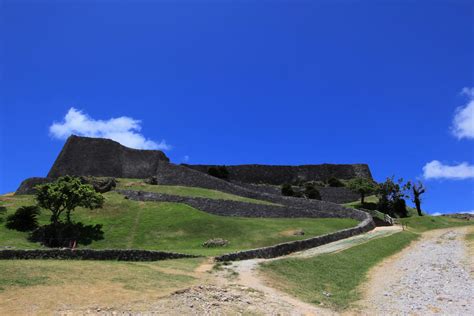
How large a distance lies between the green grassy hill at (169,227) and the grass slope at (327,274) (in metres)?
8.06

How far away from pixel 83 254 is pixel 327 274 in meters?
13.1

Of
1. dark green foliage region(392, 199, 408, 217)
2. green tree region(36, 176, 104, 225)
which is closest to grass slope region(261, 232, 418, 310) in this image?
green tree region(36, 176, 104, 225)

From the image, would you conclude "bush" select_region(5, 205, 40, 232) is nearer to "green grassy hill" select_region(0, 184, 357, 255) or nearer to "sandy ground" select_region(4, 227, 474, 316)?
"green grassy hill" select_region(0, 184, 357, 255)

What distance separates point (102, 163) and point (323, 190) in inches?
1533

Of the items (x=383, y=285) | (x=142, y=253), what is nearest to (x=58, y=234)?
(x=142, y=253)

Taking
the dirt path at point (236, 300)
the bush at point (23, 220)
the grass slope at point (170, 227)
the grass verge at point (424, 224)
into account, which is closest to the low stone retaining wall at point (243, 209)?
the grass slope at point (170, 227)

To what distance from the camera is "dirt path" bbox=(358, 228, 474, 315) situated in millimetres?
17203

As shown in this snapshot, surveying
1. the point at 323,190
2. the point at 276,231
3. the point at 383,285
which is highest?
the point at 323,190

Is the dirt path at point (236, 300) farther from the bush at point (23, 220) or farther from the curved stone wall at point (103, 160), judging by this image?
the curved stone wall at point (103, 160)

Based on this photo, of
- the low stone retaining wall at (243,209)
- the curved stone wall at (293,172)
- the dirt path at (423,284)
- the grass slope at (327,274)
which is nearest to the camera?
the dirt path at (423,284)

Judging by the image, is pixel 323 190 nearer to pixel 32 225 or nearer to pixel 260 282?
pixel 32 225

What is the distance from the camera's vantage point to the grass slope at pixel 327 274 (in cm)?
1900

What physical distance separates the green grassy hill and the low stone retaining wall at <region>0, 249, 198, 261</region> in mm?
7545

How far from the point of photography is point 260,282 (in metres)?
19.5
